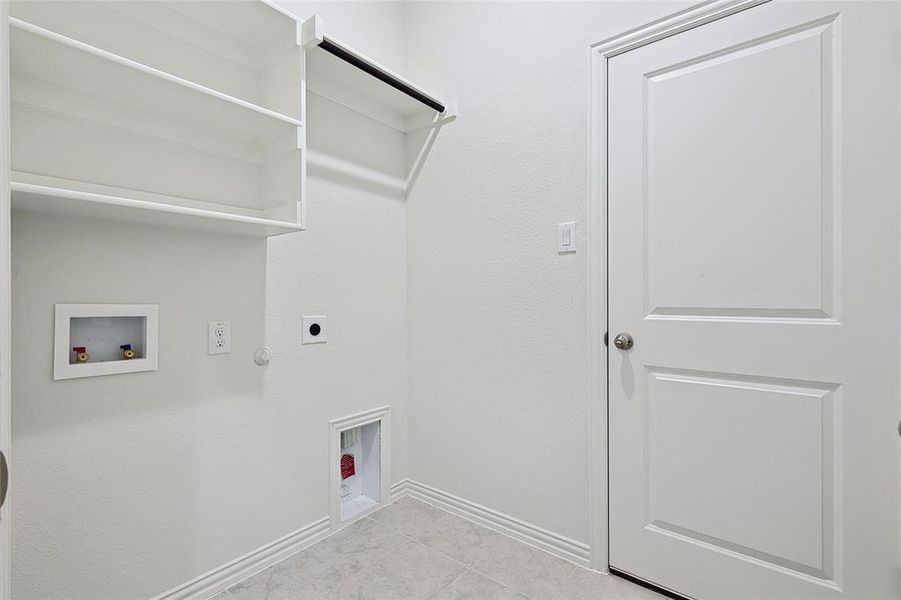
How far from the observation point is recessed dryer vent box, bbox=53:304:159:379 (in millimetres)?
1271

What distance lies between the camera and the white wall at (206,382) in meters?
1.25

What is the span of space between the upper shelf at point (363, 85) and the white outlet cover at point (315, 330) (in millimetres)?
938

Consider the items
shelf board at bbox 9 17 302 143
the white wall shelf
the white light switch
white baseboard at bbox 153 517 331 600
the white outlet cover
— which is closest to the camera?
shelf board at bbox 9 17 302 143

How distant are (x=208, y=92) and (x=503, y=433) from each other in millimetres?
1639

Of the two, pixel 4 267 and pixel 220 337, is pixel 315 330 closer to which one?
pixel 220 337

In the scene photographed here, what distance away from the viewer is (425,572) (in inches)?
66.2

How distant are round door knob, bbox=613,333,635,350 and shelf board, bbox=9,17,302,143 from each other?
1.34 m

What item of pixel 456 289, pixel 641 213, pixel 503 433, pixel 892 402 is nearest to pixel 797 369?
pixel 892 402

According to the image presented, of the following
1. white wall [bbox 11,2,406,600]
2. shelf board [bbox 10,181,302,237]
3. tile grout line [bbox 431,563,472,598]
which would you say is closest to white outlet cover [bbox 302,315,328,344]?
white wall [bbox 11,2,406,600]

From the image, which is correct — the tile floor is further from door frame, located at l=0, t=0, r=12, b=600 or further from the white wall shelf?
the white wall shelf

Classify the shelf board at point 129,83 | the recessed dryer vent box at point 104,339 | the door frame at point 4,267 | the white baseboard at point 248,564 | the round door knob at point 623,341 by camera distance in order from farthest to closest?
the round door knob at point 623,341
the white baseboard at point 248,564
the recessed dryer vent box at point 104,339
the shelf board at point 129,83
the door frame at point 4,267

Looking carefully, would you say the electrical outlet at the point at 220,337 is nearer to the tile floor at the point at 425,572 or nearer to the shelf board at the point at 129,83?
the shelf board at the point at 129,83

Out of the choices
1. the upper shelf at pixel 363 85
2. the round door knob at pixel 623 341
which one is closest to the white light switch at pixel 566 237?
the round door knob at pixel 623 341

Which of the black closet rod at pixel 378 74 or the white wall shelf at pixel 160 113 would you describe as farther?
the black closet rod at pixel 378 74
